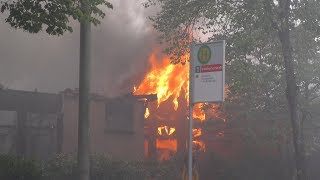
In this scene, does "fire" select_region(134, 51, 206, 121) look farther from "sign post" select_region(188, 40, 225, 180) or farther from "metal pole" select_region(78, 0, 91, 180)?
"sign post" select_region(188, 40, 225, 180)

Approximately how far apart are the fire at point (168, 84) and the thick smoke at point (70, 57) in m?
1.61

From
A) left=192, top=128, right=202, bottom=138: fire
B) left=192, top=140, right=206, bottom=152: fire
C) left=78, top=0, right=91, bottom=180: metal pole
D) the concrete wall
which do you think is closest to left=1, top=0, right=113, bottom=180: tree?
left=78, top=0, right=91, bottom=180: metal pole

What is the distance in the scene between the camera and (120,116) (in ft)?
80.4

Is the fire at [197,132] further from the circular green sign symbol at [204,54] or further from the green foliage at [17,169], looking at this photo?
the circular green sign symbol at [204,54]

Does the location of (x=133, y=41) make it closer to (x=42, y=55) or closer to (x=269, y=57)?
(x=42, y=55)

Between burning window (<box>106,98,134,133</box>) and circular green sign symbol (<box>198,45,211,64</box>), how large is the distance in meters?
17.0

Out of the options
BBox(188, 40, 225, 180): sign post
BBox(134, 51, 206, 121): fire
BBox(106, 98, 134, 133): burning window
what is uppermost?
BBox(134, 51, 206, 121): fire

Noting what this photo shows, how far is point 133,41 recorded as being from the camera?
107 feet

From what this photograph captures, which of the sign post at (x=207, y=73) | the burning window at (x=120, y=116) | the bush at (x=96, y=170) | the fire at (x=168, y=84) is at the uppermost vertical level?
the fire at (x=168, y=84)

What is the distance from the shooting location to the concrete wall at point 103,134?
2264 cm

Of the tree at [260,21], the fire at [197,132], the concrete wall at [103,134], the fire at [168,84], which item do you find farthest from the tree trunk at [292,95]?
the fire at [197,132]

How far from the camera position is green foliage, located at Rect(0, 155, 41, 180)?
9.23 metres

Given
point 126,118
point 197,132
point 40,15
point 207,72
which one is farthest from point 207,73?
point 197,132

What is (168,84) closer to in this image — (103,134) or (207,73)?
(103,134)
